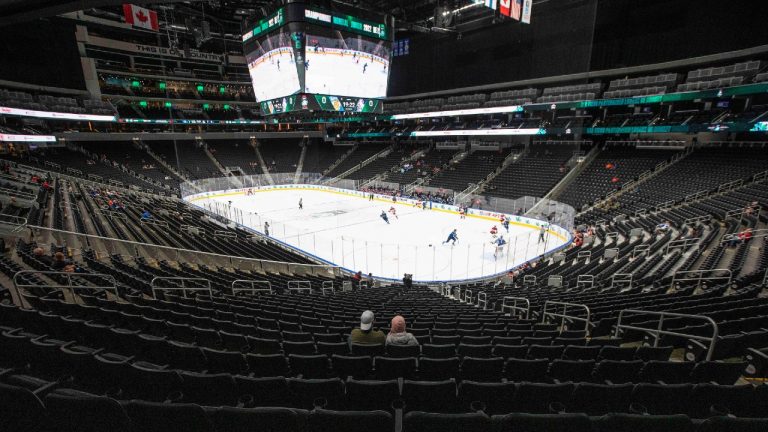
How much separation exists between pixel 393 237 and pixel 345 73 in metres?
12.5

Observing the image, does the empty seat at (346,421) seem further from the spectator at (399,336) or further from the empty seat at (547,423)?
the spectator at (399,336)

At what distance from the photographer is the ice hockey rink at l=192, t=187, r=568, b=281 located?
59.7 ft

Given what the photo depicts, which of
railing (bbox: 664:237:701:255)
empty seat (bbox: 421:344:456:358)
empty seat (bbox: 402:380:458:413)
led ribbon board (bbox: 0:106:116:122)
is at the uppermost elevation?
led ribbon board (bbox: 0:106:116:122)

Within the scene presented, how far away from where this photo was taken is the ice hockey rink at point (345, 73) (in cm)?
2325

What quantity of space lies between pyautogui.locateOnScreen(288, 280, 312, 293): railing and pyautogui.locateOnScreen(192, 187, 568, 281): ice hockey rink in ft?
16.0

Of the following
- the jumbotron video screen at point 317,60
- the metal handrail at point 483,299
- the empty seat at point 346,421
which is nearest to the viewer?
the empty seat at point 346,421

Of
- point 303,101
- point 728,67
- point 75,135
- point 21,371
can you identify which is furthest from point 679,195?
point 75,135

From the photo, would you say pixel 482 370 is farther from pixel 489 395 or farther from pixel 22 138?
pixel 22 138

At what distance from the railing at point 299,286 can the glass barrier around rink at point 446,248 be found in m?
4.75

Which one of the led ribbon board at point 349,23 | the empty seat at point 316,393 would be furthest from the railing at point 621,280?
the led ribbon board at point 349,23

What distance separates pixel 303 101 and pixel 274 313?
65.3 feet

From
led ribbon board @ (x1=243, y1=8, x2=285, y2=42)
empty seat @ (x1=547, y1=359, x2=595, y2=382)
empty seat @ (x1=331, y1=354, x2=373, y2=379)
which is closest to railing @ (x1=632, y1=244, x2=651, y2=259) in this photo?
empty seat @ (x1=547, y1=359, x2=595, y2=382)

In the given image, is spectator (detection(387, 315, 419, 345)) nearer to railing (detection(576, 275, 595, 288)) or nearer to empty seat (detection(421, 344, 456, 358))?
empty seat (detection(421, 344, 456, 358))

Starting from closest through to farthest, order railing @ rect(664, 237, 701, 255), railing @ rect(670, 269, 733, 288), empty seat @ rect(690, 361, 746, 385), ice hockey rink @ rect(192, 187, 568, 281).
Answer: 1. empty seat @ rect(690, 361, 746, 385)
2. railing @ rect(670, 269, 733, 288)
3. railing @ rect(664, 237, 701, 255)
4. ice hockey rink @ rect(192, 187, 568, 281)
